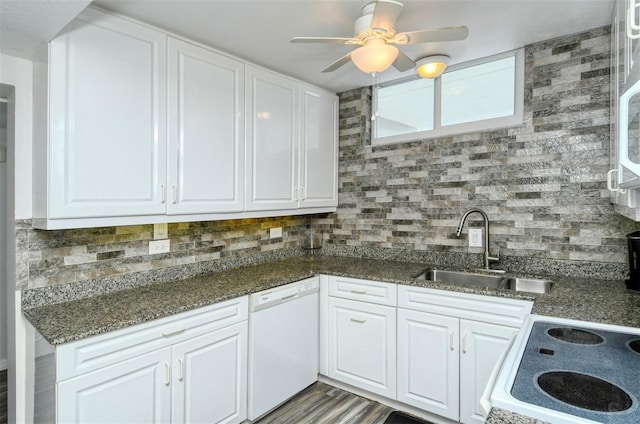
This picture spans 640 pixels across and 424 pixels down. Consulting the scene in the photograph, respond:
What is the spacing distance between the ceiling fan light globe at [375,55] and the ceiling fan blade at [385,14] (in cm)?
9

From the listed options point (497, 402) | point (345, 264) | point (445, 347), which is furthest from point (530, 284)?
point (497, 402)

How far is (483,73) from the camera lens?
2.66 metres

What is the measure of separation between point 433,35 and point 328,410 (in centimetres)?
227

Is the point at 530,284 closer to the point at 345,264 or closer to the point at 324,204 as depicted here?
the point at 345,264

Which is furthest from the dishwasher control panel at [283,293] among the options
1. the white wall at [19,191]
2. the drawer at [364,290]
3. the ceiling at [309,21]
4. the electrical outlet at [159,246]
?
the ceiling at [309,21]

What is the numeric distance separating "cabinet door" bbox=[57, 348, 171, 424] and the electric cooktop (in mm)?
1532

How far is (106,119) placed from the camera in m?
1.80

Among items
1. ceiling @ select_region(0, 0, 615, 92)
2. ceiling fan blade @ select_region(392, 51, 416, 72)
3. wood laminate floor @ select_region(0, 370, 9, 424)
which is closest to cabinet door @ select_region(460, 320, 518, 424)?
ceiling fan blade @ select_region(392, 51, 416, 72)

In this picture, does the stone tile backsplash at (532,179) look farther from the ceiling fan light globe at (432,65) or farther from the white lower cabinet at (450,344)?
the white lower cabinet at (450,344)

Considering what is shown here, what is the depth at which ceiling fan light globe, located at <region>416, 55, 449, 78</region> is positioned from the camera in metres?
2.46

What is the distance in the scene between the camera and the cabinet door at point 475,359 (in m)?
2.01

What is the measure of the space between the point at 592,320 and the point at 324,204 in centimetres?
209

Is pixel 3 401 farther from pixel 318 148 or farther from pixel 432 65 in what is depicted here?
pixel 432 65

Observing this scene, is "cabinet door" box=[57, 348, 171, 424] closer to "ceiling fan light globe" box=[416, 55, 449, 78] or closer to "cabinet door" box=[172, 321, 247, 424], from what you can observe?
"cabinet door" box=[172, 321, 247, 424]
